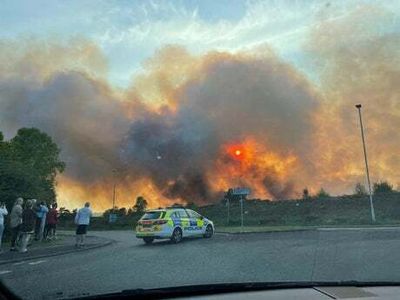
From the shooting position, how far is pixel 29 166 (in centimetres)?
448

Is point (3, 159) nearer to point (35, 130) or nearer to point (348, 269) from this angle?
point (35, 130)

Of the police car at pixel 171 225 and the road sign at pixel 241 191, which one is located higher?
the road sign at pixel 241 191

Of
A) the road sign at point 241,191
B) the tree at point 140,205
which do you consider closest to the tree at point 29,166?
the tree at point 140,205

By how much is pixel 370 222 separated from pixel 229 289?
1754cm

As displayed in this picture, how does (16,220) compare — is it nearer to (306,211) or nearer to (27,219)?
(27,219)

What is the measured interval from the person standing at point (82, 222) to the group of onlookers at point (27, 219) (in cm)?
29

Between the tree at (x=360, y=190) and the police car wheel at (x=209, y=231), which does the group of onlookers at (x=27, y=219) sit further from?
the tree at (x=360, y=190)

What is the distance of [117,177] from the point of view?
4.80 meters

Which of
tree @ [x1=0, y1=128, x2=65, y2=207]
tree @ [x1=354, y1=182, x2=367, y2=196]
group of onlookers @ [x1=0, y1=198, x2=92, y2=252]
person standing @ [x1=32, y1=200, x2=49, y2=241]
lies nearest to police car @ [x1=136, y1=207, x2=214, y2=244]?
group of onlookers @ [x1=0, y1=198, x2=92, y2=252]

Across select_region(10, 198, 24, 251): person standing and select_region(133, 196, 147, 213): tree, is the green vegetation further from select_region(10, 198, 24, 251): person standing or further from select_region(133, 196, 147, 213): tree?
select_region(10, 198, 24, 251): person standing

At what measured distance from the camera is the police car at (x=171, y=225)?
6.75m

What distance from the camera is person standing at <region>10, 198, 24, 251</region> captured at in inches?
167

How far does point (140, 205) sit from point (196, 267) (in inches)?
38.1

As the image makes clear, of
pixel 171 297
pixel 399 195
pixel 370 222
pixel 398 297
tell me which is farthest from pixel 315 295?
pixel 399 195
